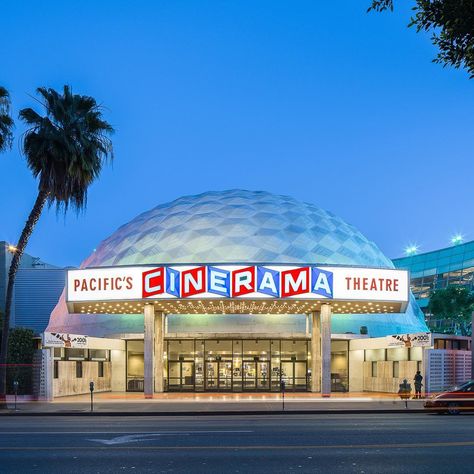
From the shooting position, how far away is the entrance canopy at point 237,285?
133ft

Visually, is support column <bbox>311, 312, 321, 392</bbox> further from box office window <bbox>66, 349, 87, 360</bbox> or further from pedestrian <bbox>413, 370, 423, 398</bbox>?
box office window <bbox>66, 349, 87, 360</bbox>

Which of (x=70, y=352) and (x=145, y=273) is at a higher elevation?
(x=145, y=273)

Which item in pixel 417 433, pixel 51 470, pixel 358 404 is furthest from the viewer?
pixel 358 404

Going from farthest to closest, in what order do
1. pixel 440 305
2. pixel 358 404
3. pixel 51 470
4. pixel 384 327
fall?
1. pixel 440 305
2. pixel 384 327
3. pixel 358 404
4. pixel 51 470

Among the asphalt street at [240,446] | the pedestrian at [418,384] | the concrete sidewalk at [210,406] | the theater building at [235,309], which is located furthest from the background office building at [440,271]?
the asphalt street at [240,446]

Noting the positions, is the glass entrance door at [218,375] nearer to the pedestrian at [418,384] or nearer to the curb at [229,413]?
the pedestrian at [418,384]

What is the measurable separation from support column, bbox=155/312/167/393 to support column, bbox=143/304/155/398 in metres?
3.02

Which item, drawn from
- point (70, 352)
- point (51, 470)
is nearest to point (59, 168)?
point (70, 352)

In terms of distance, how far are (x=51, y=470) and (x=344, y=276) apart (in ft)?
92.9

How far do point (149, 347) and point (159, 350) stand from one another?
375 cm

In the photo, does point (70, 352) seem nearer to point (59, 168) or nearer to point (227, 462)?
point (59, 168)

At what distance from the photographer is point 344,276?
135 ft

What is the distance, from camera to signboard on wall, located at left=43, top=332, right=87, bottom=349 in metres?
40.0

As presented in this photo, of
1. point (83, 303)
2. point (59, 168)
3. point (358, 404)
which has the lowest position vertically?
point (358, 404)
